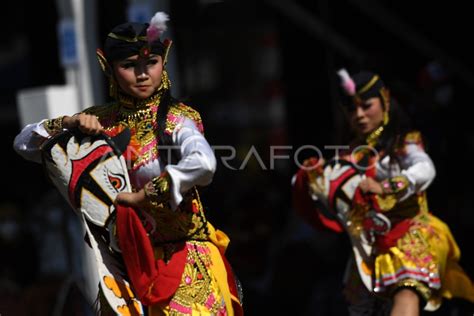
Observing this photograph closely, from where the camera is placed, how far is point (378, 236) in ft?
16.9

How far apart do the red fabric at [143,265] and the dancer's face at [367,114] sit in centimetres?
150

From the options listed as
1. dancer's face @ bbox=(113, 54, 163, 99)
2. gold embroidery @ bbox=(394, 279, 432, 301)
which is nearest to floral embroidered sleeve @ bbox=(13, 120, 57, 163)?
dancer's face @ bbox=(113, 54, 163, 99)

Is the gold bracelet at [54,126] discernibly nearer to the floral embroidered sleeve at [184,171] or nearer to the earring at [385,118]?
the floral embroidered sleeve at [184,171]

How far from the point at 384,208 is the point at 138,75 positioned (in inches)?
62.3

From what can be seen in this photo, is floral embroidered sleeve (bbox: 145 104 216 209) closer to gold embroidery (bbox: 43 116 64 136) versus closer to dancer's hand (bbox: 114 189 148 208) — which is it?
dancer's hand (bbox: 114 189 148 208)

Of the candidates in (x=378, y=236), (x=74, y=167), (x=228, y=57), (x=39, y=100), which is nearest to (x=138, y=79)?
(x=74, y=167)

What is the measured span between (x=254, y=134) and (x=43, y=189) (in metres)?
2.46

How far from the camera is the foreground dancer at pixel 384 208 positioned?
5066 millimetres

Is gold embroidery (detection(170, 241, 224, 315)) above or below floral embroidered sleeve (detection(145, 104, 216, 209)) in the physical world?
below

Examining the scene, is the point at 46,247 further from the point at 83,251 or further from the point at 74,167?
the point at 74,167

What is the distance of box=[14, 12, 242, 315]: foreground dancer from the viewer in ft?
13.2

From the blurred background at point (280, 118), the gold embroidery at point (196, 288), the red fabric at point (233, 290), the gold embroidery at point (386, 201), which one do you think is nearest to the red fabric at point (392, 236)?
the gold embroidery at point (386, 201)

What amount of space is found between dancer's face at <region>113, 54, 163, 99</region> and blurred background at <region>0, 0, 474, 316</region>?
1584 mm

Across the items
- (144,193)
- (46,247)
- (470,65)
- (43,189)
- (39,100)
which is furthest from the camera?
(43,189)
